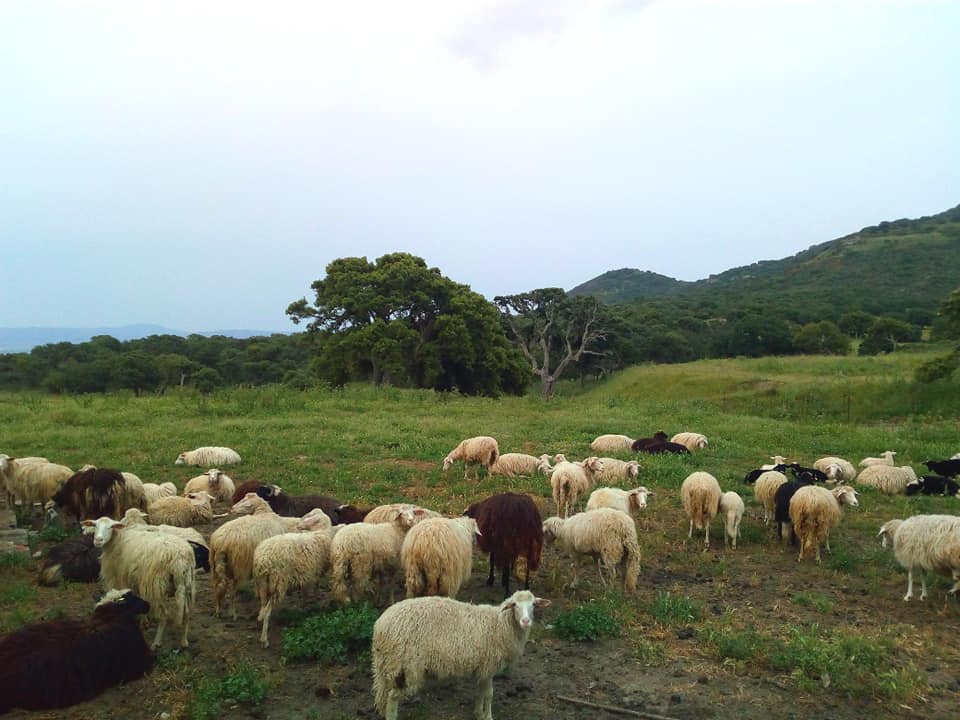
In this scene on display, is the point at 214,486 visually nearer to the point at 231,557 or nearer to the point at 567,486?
the point at 231,557

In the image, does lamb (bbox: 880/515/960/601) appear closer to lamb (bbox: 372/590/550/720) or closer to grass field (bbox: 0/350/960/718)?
grass field (bbox: 0/350/960/718)

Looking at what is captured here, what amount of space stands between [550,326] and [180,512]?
3590cm

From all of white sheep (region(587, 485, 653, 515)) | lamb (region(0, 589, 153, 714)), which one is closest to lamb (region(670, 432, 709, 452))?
white sheep (region(587, 485, 653, 515))

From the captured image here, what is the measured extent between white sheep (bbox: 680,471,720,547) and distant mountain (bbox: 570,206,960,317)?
51.5 metres

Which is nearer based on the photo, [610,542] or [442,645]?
[442,645]

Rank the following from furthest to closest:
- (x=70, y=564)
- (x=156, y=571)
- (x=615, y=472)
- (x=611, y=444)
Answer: (x=611, y=444) → (x=615, y=472) → (x=70, y=564) → (x=156, y=571)

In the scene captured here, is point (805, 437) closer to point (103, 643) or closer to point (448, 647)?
point (448, 647)

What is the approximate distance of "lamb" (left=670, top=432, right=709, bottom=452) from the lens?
17281mm

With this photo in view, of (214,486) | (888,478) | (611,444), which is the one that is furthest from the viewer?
(611,444)

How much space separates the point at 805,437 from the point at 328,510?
14.6m

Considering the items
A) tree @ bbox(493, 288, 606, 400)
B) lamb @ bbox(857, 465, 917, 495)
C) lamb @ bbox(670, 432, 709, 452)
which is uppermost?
tree @ bbox(493, 288, 606, 400)

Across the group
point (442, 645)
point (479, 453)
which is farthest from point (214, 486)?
point (442, 645)

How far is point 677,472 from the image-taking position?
13797mm

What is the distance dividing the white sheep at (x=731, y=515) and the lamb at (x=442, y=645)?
18.1ft
